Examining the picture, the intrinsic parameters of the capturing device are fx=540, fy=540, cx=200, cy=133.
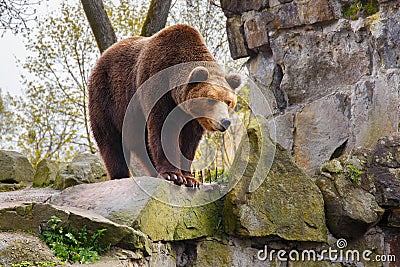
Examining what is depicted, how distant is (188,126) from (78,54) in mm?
7781

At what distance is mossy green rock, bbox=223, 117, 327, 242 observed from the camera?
3566 millimetres

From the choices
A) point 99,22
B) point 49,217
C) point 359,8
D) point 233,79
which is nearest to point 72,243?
point 49,217

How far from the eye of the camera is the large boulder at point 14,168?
255 inches

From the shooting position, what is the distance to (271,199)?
12.0 feet

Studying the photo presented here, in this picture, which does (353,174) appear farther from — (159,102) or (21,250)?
(21,250)

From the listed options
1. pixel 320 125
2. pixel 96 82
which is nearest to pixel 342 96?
pixel 320 125

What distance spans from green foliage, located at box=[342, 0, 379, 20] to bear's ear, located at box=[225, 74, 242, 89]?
103 centimetres

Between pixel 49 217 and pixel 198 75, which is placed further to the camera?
pixel 198 75

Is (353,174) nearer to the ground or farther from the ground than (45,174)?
farther from the ground

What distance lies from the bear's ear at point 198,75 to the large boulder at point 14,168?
320cm

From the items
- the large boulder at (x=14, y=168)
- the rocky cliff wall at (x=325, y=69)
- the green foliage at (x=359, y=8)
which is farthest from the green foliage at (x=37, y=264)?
the large boulder at (x=14, y=168)

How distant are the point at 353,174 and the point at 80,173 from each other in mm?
2831

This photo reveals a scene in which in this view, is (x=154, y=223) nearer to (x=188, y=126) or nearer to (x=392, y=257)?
(x=188, y=126)

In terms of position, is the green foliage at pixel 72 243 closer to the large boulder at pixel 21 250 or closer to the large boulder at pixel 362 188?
the large boulder at pixel 21 250
